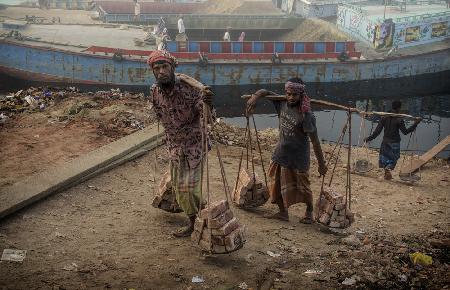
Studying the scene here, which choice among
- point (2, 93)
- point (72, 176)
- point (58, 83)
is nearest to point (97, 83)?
point (58, 83)

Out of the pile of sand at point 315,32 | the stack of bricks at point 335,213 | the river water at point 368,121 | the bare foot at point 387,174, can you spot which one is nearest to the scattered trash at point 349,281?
the stack of bricks at point 335,213

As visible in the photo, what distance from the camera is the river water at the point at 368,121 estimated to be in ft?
47.6

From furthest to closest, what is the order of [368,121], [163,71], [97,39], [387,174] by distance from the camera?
[97,39] → [368,121] → [387,174] → [163,71]

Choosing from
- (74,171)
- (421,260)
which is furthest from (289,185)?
(74,171)

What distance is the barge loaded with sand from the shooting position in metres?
17.7

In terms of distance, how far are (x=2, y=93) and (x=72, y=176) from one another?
15.1 m

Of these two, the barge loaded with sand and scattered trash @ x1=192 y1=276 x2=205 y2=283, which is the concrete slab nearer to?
scattered trash @ x1=192 y1=276 x2=205 y2=283

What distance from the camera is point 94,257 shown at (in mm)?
3957

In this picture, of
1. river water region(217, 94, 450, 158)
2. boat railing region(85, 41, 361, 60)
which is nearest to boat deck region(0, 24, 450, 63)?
boat railing region(85, 41, 361, 60)

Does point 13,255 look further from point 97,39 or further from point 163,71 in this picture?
point 97,39

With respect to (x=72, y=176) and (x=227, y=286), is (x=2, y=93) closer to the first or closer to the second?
(x=72, y=176)

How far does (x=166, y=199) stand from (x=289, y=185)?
4.40 feet

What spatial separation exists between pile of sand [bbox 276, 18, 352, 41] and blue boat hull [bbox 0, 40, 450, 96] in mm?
2999

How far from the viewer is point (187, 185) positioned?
167 inches
